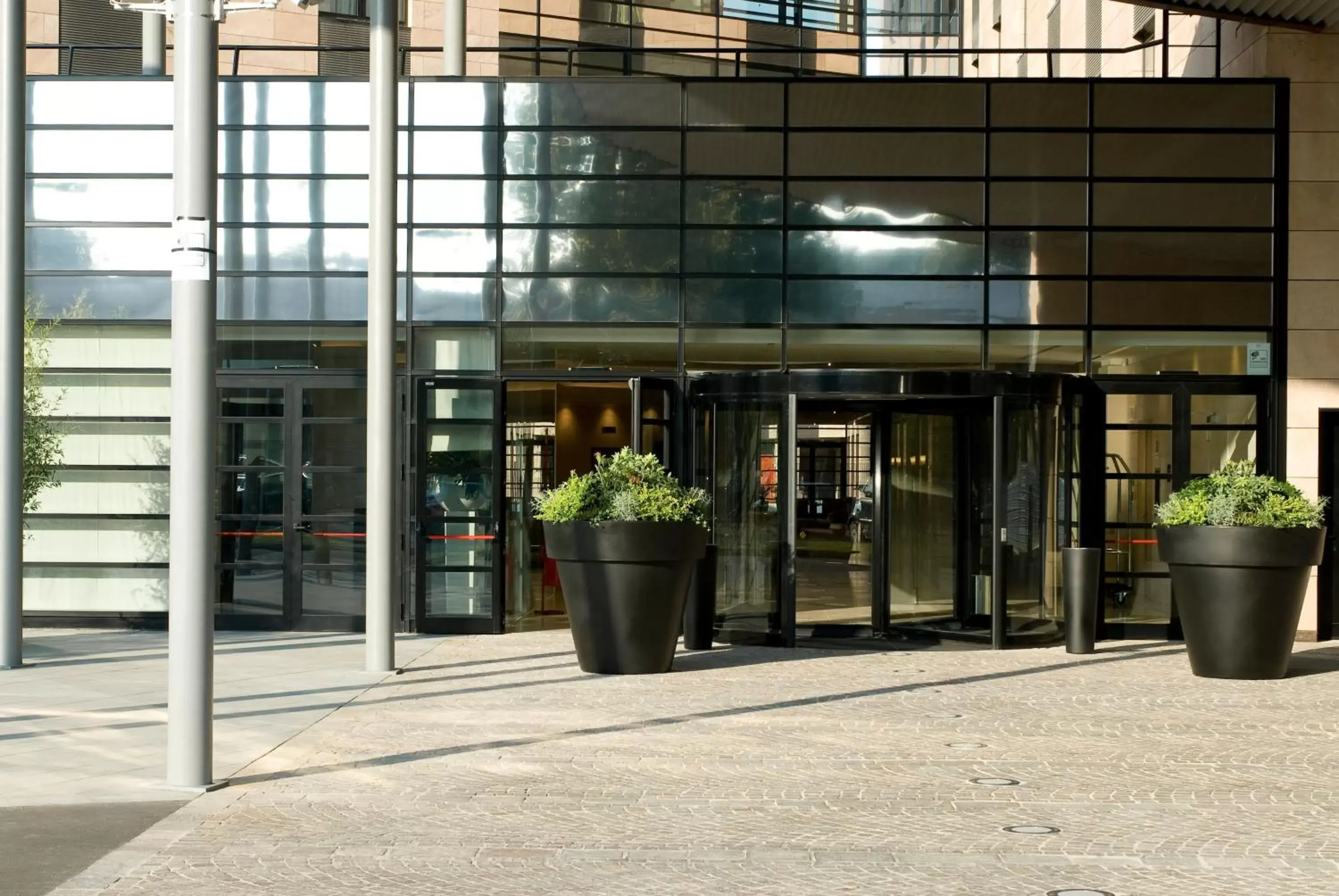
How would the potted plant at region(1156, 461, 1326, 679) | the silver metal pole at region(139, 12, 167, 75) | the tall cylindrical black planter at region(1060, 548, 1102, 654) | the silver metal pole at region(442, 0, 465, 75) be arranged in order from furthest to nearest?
the silver metal pole at region(442, 0, 465, 75), the silver metal pole at region(139, 12, 167, 75), the tall cylindrical black planter at region(1060, 548, 1102, 654), the potted plant at region(1156, 461, 1326, 679)

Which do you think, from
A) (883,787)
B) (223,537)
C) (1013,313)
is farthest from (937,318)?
(883,787)

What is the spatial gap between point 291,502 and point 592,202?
13.7 feet

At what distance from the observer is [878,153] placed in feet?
54.1

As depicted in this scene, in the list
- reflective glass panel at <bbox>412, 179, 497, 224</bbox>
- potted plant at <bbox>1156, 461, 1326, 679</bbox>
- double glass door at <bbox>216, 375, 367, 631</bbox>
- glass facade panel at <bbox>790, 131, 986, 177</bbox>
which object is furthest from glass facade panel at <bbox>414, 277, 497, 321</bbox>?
potted plant at <bbox>1156, 461, 1326, 679</bbox>

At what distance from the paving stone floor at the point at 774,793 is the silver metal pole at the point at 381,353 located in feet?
1.77

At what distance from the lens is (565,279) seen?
1636 cm

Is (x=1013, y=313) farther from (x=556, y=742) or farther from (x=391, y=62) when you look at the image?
(x=556, y=742)

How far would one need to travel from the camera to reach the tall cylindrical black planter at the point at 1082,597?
48.7ft

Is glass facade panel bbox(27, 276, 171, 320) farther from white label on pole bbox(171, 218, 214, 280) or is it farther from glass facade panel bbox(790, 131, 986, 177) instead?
white label on pole bbox(171, 218, 214, 280)

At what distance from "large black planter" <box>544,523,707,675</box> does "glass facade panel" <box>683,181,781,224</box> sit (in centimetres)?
446

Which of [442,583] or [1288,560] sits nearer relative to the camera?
[1288,560]

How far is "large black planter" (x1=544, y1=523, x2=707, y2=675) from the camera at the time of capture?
12.9 metres

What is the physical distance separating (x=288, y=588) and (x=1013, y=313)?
24.9 ft

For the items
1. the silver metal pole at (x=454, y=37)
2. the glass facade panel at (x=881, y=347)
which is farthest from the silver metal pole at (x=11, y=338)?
the glass facade panel at (x=881, y=347)
